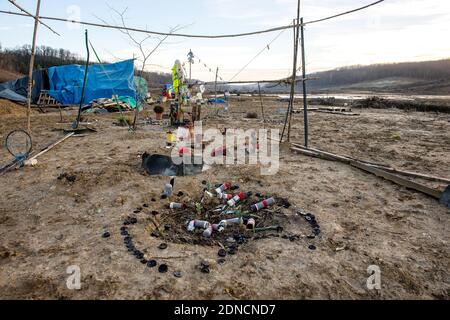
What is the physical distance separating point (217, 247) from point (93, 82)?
18498 mm

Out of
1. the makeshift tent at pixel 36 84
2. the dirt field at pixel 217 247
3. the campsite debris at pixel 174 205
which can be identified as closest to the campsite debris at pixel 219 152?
the dirt field at pixel 217 247

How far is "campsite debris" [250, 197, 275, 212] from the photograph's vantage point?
4.26m

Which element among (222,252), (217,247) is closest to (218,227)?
(217,247)

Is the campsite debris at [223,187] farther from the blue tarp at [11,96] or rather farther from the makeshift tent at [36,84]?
the makeshift tent at [36,84]

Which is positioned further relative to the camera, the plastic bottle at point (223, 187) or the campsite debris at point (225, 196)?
the plastic bottle at point (223, 187)

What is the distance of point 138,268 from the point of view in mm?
2789

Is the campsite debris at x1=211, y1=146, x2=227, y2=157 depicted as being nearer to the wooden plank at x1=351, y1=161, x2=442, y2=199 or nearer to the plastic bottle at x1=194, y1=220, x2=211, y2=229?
the wooden plank at x1=351, y1=161, x2=442, y2=199

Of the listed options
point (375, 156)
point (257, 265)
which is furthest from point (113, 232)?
point (375, 156)

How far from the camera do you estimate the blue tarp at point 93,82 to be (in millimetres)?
18672

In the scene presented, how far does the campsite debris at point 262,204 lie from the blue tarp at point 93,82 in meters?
16.3

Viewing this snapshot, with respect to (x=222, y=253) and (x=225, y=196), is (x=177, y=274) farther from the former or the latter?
(x=225, y=196)

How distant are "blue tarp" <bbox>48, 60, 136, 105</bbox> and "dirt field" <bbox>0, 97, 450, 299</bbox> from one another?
1311cm
